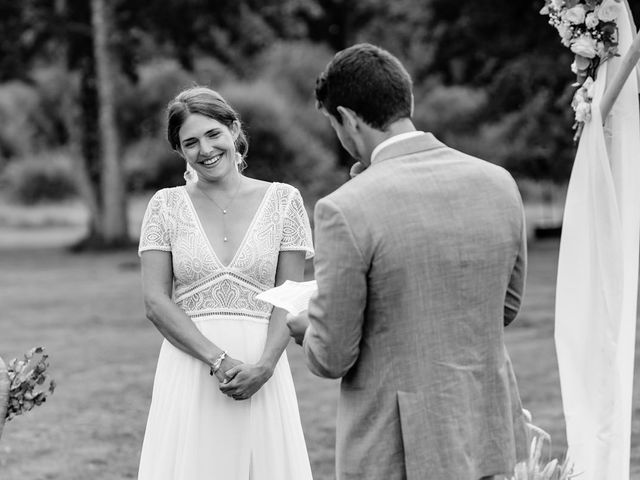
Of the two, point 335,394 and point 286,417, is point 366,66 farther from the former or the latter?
point 335,394

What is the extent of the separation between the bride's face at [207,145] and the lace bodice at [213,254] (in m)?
0.18

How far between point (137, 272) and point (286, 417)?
1723cm

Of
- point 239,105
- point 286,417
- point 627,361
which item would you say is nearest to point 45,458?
point 286,417

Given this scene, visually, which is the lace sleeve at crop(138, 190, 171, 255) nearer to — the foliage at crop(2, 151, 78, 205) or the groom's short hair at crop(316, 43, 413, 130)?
the groom's short hair at crop(316, 43, 413, 130)

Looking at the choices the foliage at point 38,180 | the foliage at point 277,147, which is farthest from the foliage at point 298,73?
the foliage at point 38,180

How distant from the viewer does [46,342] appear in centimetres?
1260

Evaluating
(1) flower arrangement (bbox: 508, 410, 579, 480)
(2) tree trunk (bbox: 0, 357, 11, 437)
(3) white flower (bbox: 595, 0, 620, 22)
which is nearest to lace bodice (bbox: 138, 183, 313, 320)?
(2) tree trunk (bbox: 0, 357, 11, 437)

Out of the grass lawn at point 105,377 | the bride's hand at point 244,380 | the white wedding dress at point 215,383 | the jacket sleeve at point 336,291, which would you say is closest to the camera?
the jacket sleeve at point 336,291

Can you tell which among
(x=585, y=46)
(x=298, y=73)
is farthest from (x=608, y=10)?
(x=298, y=73)

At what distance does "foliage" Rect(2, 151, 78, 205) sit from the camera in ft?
137

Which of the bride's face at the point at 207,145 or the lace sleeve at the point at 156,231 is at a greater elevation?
the bride's face at the point at 207,145

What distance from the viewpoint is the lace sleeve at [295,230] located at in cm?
464

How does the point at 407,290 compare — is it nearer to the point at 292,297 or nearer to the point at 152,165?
the point at 292,297

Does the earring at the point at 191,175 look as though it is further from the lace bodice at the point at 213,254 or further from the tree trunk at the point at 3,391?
the tree trunk at the point at 3,391
